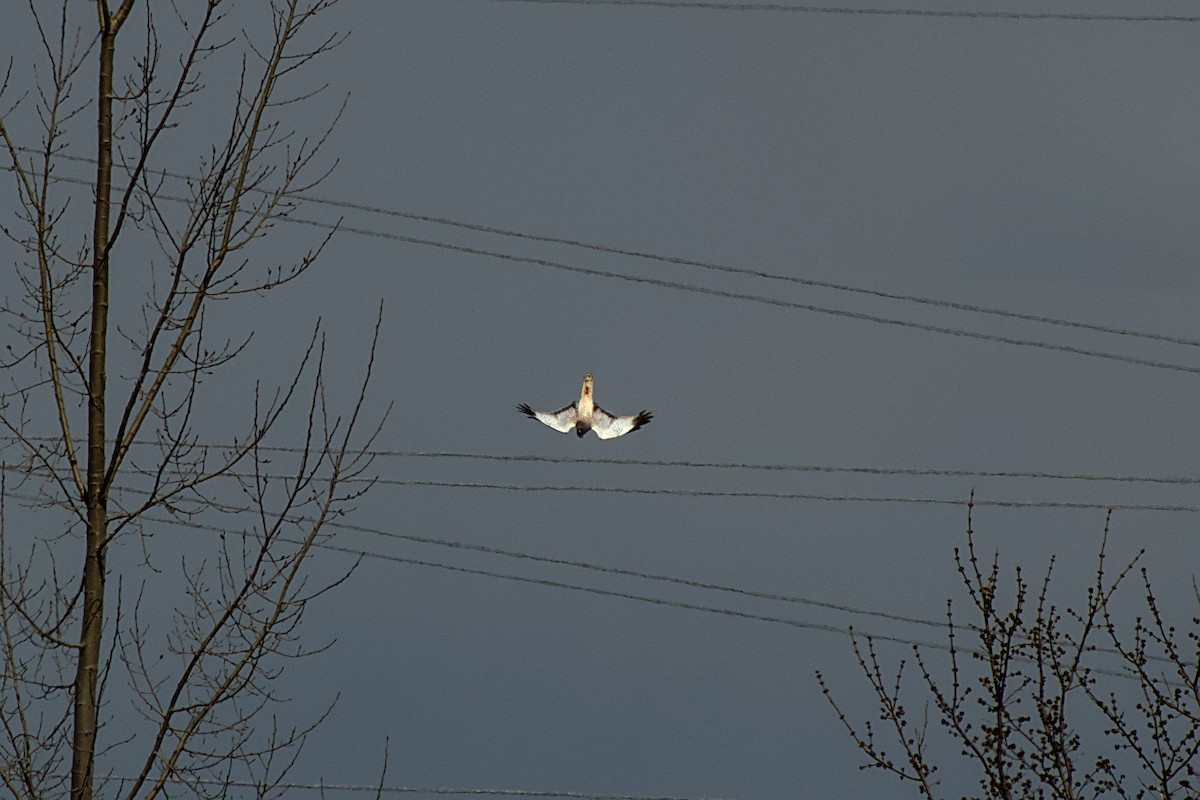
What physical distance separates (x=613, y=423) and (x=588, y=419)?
1.32ft

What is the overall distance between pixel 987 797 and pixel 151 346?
5574 millimetres

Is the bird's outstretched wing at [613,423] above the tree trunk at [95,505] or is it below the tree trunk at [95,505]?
above

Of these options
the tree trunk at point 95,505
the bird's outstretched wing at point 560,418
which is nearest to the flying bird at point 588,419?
the bird's outstretched wing at point 560,418

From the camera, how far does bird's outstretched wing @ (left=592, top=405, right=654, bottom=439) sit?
20.8 m

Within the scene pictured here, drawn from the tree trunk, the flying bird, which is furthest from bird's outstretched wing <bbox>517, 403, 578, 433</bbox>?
the tree trunk

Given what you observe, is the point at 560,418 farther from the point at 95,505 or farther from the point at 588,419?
the point at 95,505

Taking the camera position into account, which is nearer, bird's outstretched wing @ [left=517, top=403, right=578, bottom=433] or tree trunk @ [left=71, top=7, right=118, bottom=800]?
tree trunk @ [left=71, top=7, right=118, bottom=800]

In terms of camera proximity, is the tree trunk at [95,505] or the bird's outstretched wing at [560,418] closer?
the tree trunk at [95,505]

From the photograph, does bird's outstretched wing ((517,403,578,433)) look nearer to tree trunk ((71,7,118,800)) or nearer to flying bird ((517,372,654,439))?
flying bird ((517,372,654,439))

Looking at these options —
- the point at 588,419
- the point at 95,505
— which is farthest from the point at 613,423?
the point at 95,505

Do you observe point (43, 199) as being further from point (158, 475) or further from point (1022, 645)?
point (1022, 645)

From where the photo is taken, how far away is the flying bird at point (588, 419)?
67.8 ft

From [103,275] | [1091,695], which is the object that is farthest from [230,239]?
[1091,695]

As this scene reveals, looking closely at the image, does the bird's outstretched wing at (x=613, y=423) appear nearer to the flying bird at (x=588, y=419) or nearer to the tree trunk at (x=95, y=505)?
the flying bird at (x=588, y=419)
